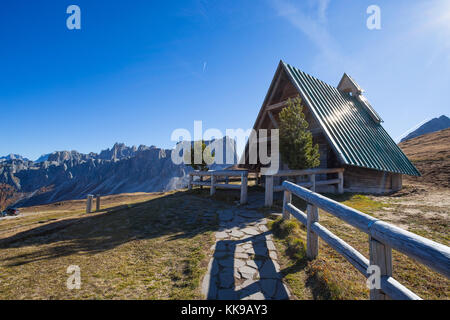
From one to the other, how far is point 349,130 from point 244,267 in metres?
11.7

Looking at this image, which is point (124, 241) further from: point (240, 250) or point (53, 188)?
point (53, 188)

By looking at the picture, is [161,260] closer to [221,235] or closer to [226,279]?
[226,279]

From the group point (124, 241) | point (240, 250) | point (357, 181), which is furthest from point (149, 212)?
→ point (357, 181)

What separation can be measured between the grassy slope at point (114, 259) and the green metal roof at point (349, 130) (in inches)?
318

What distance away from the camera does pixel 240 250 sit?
4.12 metres

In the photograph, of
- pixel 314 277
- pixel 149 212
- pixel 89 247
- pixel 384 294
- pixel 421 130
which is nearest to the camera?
pixel 384 294

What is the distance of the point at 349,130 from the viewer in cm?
1164

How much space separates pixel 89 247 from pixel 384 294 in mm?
5534

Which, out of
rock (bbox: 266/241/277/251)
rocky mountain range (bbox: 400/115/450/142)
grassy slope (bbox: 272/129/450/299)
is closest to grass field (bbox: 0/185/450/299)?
grassy slope (bbox: 272/129/450/299)

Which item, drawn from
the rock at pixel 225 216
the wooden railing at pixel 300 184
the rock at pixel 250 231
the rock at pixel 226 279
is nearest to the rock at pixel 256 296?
the rock at pixel 226 279

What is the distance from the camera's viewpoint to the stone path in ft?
8.90

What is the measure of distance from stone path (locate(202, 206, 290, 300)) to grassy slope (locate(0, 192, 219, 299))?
9.8 inches

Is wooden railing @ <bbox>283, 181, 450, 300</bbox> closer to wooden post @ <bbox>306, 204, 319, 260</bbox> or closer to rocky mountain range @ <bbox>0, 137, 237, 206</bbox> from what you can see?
wooden post @ <bbox>306, 204, 319, 260</bbox>
